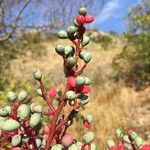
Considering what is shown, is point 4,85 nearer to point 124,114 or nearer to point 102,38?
point 124,114

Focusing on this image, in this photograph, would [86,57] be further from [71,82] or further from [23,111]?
[23,111]

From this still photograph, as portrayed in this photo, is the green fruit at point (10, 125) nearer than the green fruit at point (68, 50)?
Yes

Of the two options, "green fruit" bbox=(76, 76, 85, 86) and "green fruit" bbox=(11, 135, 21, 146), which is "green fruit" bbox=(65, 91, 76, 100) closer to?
"green fruit" bbox=(76, 76, 85, 86)

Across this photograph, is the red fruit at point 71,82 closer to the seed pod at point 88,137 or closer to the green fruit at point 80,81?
the green fruit at point 80,81

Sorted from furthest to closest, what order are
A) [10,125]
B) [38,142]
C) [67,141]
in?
[38,142] < [67,141] < [10,125]

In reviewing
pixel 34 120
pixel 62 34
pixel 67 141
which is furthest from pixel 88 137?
pixel 62 34

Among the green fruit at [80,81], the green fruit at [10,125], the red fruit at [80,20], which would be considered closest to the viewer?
the green fruit at [10,125]

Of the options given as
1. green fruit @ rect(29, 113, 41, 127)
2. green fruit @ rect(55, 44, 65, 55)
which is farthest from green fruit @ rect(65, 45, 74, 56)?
green fruit @ rect(29, 113, 41, 127)

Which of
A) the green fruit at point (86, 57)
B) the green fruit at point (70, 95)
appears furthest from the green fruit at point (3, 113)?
the green fruit at point (86, 57)

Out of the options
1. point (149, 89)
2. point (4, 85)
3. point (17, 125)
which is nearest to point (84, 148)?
point (17, 125)

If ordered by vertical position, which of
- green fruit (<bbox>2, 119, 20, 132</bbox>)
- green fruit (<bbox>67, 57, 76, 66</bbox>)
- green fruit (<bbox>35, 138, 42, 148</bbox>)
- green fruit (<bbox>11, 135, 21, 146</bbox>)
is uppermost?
green fruit (<bbox>67, 57, 76, 66</bbox>)

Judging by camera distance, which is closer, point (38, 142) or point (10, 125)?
point (10, 125)
